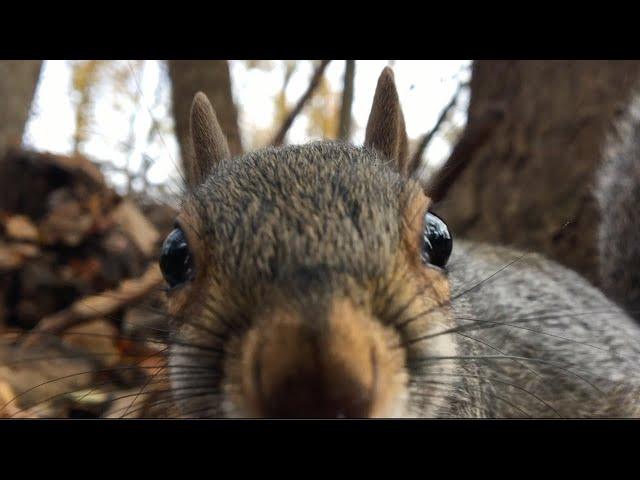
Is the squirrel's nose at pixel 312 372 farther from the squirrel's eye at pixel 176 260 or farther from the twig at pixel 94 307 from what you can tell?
the twig at pixel 94 307

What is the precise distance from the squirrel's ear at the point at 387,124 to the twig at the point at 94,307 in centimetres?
90

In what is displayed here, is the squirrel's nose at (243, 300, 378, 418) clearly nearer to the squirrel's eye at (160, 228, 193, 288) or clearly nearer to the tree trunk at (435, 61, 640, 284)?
the squirrel's eye at (160, 228, 193, 288)

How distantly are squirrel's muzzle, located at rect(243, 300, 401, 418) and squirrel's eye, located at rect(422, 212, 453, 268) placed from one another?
319 millimetres

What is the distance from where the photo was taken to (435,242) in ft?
3.29

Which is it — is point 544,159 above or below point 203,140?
above

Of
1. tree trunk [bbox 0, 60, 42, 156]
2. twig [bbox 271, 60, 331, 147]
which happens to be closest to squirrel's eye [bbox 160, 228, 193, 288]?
twig [bbox 271, 60, 331, 147]

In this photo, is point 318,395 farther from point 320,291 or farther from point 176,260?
point 176,260

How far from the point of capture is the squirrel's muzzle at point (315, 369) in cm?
66

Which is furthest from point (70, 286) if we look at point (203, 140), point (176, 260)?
point (176, 260)

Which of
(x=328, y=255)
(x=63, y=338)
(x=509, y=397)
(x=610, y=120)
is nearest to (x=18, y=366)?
(x=63, y=338)

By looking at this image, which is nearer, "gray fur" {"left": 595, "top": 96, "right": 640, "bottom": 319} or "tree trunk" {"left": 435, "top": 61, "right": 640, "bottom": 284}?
"gray fur" {"left": 595, "top": 96, "right": 640, "bottom": 319}

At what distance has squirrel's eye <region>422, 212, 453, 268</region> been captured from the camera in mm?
990

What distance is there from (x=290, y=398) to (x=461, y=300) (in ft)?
2.02

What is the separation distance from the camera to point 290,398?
0.66 metres
